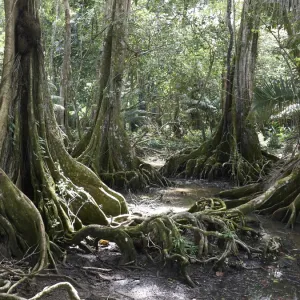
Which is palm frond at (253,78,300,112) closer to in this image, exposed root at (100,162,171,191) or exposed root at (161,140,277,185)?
exposed root at (100,162,171,191)

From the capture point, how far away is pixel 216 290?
5785mm

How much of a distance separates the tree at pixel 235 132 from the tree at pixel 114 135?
1.92 meters

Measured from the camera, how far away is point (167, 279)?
599 centimetres

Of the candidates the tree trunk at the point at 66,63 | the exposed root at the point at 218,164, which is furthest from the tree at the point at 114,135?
the tree trunk at the point at 66,63

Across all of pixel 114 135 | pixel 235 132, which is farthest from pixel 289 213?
pixel 235 132

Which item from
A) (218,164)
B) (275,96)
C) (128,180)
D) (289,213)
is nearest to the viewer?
(275,96)

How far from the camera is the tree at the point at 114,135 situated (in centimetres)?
1188

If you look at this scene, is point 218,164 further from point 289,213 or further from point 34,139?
point 34,139

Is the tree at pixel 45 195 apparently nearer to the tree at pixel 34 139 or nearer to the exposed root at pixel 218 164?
the tree at pixel 34 139

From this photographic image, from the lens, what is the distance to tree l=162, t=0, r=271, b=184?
45.9ft

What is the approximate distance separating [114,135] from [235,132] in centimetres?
384

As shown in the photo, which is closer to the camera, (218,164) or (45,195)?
(45,195)

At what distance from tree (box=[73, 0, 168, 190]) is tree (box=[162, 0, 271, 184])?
6.31ft

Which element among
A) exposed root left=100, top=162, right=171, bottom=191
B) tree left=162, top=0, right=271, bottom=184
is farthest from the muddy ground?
tree left=162, top=0, right=271, bottom=184
